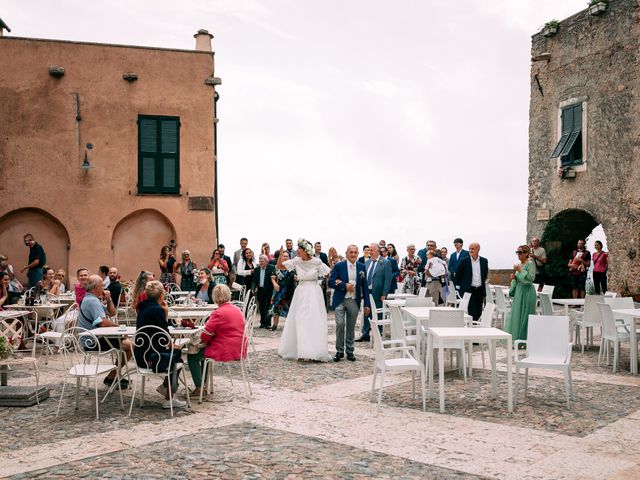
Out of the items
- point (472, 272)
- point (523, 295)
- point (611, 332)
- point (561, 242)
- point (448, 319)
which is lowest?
point (611, 332)

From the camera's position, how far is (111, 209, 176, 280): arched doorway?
725 inches

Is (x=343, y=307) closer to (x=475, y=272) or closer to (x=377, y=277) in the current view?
(x=377, y=277)

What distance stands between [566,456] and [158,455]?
3279 millimetres

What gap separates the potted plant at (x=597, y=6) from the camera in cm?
1934

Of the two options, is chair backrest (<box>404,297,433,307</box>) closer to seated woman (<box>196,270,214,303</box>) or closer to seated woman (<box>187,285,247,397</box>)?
seated woman (<box>196,270,214,303</box>)

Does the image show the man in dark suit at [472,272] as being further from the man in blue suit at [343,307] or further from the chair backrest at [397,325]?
the chair backrest at [397,325]

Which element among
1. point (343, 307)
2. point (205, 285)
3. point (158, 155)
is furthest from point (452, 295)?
point (158, 155)

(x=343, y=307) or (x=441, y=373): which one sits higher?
(x=343, y=307)

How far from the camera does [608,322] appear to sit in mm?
9789

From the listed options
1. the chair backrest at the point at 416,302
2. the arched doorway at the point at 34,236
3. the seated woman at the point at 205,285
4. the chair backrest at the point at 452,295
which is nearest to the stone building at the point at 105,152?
the arched doorway at the point at 34,236

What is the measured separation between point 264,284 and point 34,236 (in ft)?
23.6

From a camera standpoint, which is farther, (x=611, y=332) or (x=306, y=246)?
(x=306, y=246)

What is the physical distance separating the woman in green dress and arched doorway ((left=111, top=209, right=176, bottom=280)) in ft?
34.2

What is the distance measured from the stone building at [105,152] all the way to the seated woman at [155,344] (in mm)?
11653
